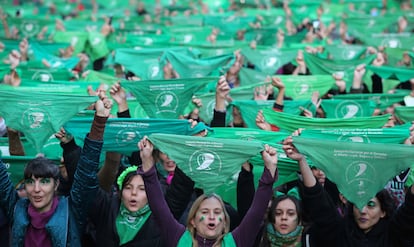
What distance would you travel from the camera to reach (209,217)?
18.6 feet

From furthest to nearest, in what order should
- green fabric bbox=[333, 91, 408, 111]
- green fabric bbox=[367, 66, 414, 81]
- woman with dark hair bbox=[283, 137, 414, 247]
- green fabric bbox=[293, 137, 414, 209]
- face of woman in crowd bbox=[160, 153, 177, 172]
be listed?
1. green fabric bbox=[367, 66, 414, 81]
2. green fabric bbox=[333, 91, 408, 111]
3. face of woman in crowd bbox=[160, 153, 177, 172]
4. woman with dark hair bbox=[283, 137, 414, 247]
5. green fabric bbox=[293, 137, 414, 209]

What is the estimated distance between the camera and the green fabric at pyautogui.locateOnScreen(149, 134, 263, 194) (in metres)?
5.75

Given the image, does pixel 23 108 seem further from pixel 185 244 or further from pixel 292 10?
pixel 292 10

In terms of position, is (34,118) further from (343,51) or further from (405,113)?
(343,51)

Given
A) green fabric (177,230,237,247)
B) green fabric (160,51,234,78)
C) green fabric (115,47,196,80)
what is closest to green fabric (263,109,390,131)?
green fabric (177,230,237,247)

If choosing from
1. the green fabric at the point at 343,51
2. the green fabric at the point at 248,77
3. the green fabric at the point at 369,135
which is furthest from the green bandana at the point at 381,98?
the green fabric at the point at 343,51

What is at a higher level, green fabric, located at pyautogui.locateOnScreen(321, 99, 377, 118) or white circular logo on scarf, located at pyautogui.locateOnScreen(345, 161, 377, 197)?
green fabric, located at pyautogui.locateOnScreen(321, 99, 377, 118)

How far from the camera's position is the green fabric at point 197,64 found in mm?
11164

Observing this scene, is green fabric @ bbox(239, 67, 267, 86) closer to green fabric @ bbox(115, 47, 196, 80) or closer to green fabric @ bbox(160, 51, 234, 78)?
green fabric @ bbox(160, 51, 234, 78)

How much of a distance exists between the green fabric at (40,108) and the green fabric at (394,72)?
17.2 ft

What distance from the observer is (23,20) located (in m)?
17.3

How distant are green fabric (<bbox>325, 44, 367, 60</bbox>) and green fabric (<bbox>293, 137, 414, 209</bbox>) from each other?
26.6ft

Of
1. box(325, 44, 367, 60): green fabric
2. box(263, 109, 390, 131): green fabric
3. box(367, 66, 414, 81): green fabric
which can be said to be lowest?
box(263, 109, 390, 131): green fabric

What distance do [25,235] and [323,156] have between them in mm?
2374
